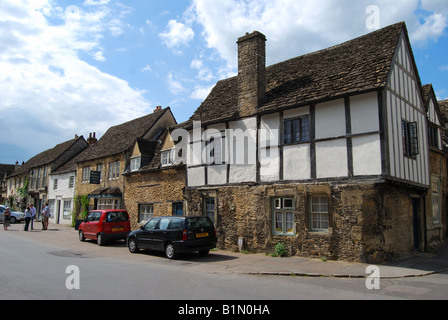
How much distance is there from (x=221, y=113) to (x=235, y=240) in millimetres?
5883

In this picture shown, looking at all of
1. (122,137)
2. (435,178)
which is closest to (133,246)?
(122,137)

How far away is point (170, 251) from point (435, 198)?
13.1 meters

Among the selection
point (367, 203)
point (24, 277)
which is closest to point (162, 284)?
point (24, 277)

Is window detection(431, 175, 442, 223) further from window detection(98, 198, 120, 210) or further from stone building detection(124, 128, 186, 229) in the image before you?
window detection(98, 198, 120, 210)

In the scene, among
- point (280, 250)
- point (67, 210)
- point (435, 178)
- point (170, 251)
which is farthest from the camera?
point (67, 210)

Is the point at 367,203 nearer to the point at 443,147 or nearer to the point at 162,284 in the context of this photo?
the point at 162,284

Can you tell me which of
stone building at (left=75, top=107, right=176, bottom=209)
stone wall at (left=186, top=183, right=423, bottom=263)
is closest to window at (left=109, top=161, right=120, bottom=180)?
stone building at (left=75, top=107, right=176, bottom=209)

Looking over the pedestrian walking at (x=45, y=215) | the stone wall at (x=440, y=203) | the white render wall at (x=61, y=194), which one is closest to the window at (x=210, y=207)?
the stone wall at (x=440, y=203)

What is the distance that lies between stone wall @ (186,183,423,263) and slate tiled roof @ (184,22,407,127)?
10.9 feet

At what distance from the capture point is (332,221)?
11.4m

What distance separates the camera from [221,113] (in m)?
15.7

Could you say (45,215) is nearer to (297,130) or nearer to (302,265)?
(297,130)

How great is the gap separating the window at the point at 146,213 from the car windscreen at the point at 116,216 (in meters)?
3.04

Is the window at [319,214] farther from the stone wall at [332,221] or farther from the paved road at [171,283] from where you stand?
the paved road at [171,283]
